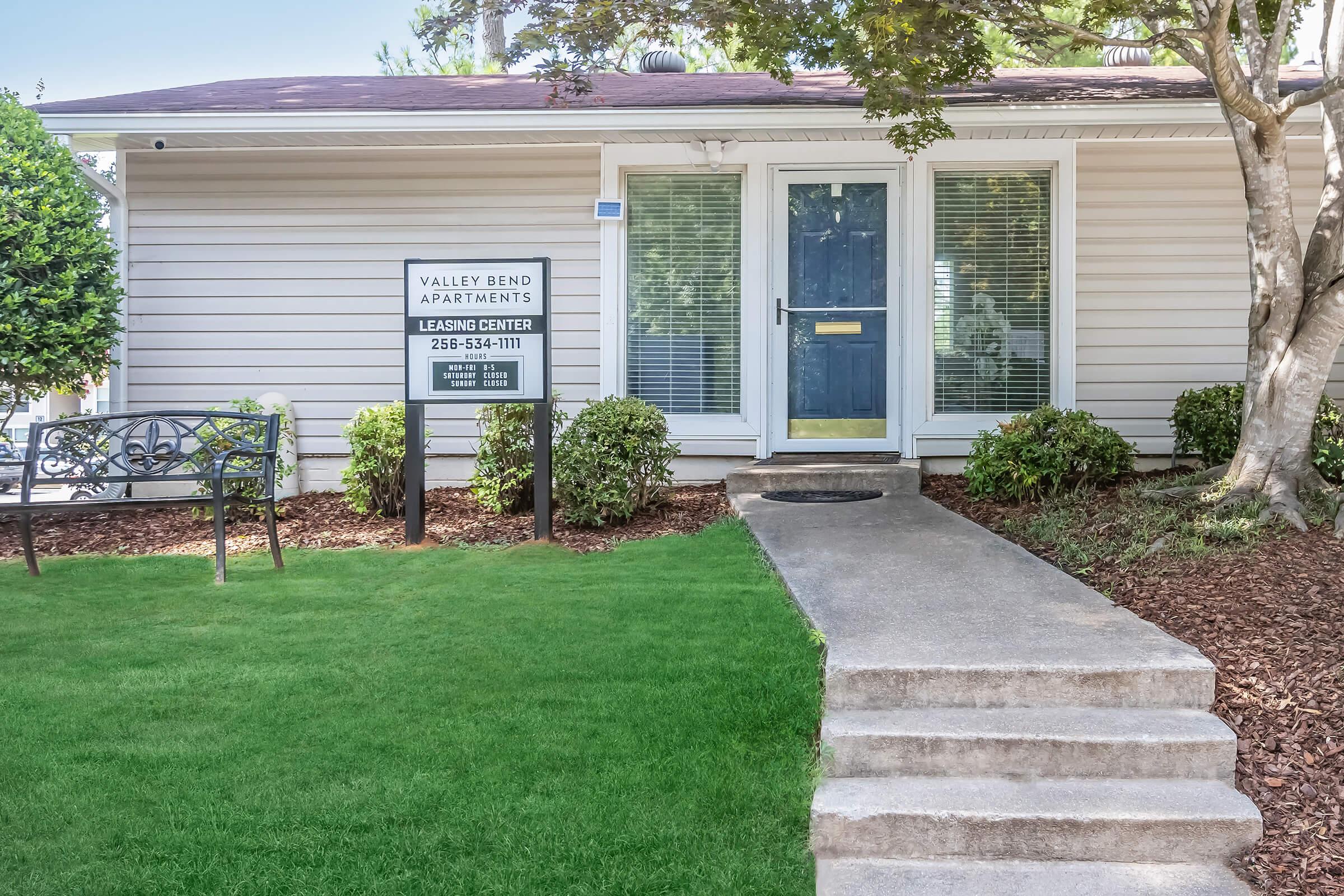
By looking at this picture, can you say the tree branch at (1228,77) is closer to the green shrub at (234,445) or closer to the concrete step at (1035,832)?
the concrete step at (1035,832)

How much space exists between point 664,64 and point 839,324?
169 inches

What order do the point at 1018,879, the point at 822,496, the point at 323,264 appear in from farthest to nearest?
the point at 323,264 < the point at 822,496 < the point at 1018,879

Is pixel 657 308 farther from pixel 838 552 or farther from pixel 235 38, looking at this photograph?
pixel 235 38

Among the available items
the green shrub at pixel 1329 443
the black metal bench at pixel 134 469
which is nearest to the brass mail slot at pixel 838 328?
the green shrub at pixel 1329 443

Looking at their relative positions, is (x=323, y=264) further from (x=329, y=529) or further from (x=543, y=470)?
(x=543, y=470)

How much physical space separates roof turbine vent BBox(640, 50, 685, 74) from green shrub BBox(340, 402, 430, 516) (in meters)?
5.17

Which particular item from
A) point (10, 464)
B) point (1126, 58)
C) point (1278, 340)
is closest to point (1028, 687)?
point (1278, 340)

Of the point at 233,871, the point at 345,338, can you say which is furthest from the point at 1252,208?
the point at 345,338

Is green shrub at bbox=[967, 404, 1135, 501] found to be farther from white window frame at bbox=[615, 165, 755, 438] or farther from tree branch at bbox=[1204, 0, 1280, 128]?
tree branch at bbox=[1204, 0, 1280, 128]

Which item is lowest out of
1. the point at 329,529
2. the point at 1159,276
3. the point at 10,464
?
the point at 329,529

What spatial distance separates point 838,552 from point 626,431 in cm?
184

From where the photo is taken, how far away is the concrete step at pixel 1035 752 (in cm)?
305

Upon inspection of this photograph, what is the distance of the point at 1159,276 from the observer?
26.3ft

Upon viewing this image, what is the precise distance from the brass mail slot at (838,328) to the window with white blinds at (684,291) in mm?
640
